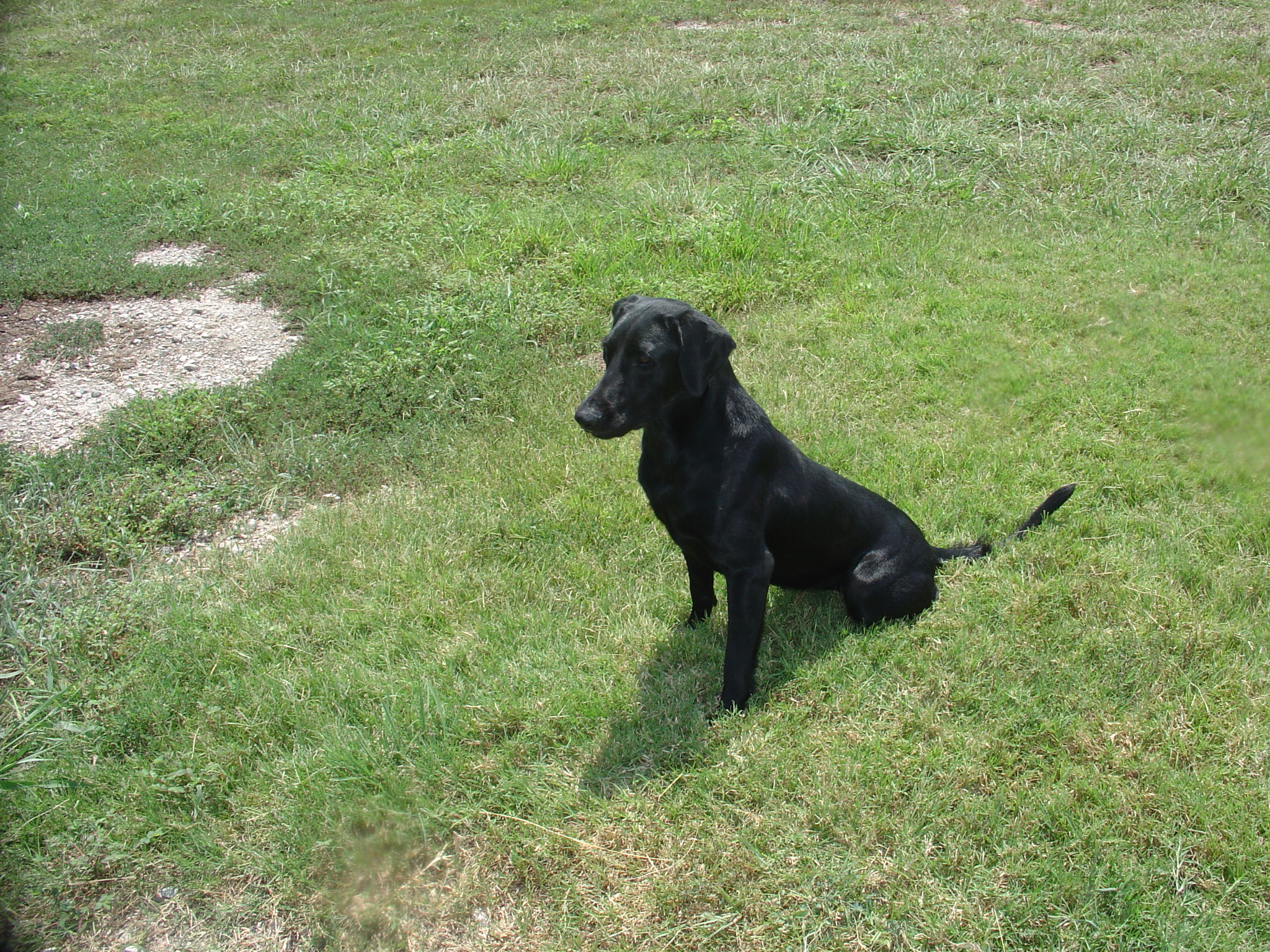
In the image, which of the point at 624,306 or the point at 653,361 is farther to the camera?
the point at 624,306

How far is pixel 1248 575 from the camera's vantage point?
3969mm

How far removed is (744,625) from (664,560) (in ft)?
3.39

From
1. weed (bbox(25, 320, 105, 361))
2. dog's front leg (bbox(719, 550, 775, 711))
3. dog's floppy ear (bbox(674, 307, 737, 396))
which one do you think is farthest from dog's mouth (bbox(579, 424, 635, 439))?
weed (bbox(25, 320, 105, 361))

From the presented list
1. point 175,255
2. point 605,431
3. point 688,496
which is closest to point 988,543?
point 688,496

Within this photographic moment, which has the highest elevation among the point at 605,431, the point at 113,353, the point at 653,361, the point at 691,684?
the point at 653,361

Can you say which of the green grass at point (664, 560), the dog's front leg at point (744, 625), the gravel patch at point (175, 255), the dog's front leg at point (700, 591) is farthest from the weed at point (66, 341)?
the dog's front leg at point (744, 625)

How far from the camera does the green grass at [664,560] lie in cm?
291

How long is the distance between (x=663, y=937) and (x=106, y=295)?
690 cm

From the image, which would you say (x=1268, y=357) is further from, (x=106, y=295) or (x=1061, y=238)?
(x=106, y=295)

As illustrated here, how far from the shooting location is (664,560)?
432 centimetres

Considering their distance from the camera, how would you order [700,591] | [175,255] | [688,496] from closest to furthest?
[688,496] → [700,591] → [175,255]

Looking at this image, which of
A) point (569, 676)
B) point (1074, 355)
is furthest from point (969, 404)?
point (569, 676)

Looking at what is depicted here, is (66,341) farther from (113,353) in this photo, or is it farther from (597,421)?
(597,421)

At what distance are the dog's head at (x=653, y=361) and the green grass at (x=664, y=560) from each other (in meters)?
1.14
